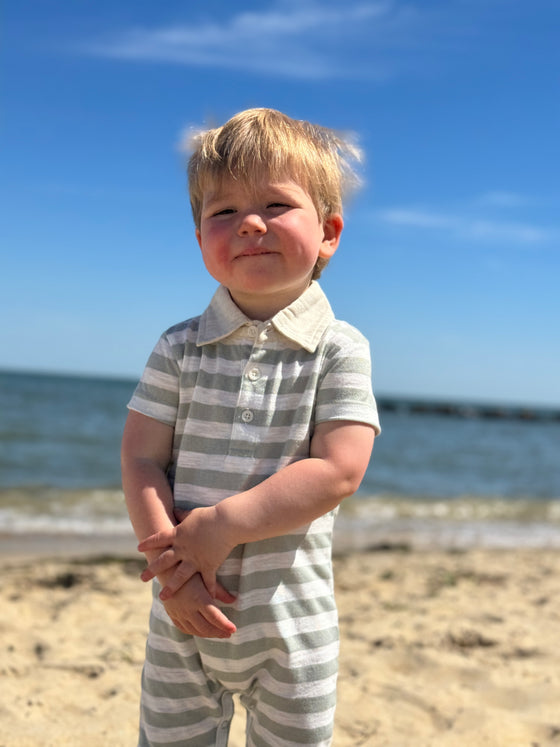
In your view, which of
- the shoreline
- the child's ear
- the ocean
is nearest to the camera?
the child's ear

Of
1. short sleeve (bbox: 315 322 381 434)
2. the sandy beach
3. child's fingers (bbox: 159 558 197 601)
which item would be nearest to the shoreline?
the sandy beach

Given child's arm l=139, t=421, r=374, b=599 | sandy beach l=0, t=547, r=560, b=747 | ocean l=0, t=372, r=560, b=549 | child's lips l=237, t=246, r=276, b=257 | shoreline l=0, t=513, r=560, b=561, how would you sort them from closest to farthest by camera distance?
child's arm l=139, t=421, r=374, b=599 → child's lips l=237, t=246, r=276, b=257 → sandy beach l=0, t=547, r=560, b=747 → shoreline l=0, t=513, r=560, b=561 → ocean l=0, t=372, r=560, b=549

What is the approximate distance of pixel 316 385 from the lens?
61.5 inches

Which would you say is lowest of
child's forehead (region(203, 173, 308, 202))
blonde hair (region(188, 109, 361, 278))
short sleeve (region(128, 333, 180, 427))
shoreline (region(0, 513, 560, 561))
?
shoreline (region(0, 513, 560, 561))

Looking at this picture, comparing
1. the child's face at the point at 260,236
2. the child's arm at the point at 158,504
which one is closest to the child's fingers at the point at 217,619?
the child's arm at the point at 158,504

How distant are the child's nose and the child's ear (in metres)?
0.22

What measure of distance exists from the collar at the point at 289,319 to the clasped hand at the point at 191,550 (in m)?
0.41

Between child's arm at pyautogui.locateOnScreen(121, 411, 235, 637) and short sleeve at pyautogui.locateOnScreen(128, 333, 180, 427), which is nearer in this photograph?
child's arm at pyautogui.locateOnScreen(121, 411, 235, 637)

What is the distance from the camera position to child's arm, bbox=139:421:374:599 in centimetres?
143

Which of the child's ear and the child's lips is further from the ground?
the child's ear

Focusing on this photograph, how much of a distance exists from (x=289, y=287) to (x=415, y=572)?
4019mm

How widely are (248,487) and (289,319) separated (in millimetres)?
386

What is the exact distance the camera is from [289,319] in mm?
1599

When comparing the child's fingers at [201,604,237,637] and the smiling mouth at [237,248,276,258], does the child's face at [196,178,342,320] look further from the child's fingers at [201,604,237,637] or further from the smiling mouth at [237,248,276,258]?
the child's fingers at [201,604,237,637]
